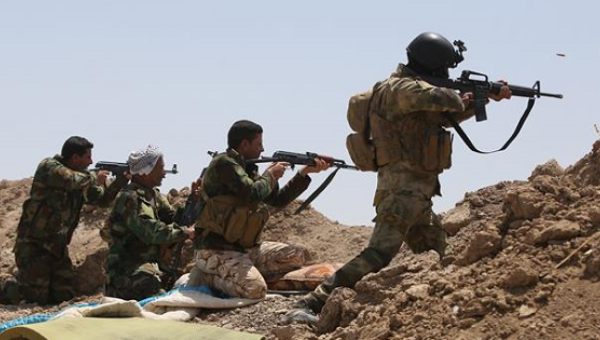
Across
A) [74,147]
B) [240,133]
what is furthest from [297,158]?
[74,147]

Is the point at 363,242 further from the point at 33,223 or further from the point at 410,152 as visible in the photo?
the point at 410,152

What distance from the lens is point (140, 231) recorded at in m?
10.1

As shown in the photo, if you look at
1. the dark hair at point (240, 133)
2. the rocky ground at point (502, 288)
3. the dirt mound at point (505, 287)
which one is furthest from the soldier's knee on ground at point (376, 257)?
the dark hair at point (240, 133)

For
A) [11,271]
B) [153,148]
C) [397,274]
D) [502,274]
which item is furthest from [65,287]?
[502,274]

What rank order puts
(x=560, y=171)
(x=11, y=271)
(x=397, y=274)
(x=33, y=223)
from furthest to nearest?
(x=11, y=271)
(x=33, y=223)
(x=560, y=171)
(x=397, y=274)

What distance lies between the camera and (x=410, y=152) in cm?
893

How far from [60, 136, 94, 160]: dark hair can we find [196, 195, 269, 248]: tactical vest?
3354 millimetres

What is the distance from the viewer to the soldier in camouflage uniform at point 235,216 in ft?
31.5

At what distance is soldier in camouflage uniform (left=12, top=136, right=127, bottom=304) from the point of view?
A: 42.1ft

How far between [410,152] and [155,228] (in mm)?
2291

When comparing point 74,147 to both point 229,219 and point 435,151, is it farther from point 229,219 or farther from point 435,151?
point 435,151

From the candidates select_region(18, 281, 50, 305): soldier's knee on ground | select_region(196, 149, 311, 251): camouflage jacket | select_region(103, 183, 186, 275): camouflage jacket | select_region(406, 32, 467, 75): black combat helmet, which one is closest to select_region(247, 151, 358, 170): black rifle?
select_region(196, 149, 311, 251): camouflage jacket

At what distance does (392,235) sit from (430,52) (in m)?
1.38

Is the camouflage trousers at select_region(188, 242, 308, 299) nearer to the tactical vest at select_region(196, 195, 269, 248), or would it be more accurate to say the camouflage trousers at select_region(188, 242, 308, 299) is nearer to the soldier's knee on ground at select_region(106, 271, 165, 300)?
the tactical vest at select_region(196, 195, 269, 248)
